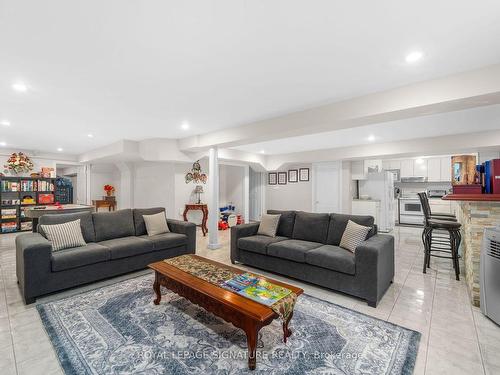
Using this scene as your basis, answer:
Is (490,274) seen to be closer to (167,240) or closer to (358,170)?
(167,240)

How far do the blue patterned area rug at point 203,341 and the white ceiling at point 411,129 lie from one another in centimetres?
320

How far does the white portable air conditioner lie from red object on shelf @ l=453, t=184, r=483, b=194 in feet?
1.55

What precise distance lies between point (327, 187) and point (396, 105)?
4844 millimetres

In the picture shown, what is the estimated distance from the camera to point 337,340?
2.05 meters

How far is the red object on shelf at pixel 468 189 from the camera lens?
2.70 m

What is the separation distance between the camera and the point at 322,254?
9.81 ft

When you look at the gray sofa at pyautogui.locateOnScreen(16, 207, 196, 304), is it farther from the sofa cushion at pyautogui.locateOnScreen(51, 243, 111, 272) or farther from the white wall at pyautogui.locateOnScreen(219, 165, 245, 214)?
the white wall at pyautogui.locateOnScreen(219, 165, 245, 214)

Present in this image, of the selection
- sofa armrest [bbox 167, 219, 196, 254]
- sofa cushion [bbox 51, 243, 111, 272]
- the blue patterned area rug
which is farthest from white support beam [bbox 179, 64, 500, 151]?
sofa cushion [bbox 51, 243, 111, 272]

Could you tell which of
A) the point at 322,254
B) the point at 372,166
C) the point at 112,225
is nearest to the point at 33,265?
the point at 112,225

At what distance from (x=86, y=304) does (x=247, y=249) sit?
2071mm

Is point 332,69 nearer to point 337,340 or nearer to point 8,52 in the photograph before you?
point 337,340

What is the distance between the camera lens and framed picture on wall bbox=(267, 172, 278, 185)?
8.91 m

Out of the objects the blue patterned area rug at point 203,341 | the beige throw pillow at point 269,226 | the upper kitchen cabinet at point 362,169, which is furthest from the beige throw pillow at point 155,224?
the upper kitchen cabinet at point 362,169

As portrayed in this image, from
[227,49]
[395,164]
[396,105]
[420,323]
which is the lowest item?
[420,323]
